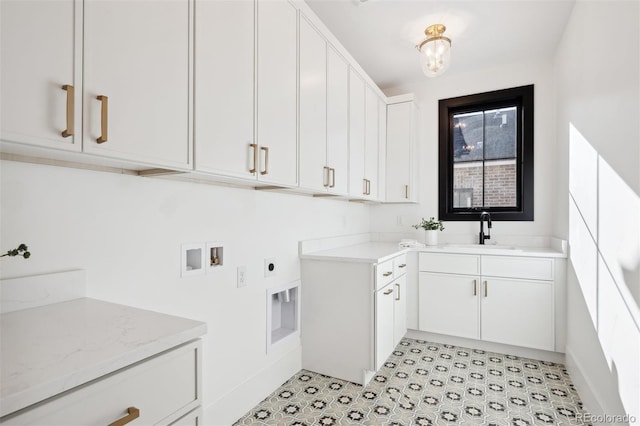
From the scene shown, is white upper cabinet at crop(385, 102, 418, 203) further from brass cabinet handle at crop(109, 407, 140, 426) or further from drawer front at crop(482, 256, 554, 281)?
brass cabinet handle at crop(109, 407, 140, 426)

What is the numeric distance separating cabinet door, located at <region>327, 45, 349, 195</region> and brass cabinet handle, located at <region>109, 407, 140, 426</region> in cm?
178

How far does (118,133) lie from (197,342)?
68 cm

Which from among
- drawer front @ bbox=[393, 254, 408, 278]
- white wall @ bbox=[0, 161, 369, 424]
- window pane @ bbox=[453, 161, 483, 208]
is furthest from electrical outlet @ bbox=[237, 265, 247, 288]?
window pane @ bbox=[453, 161, 483, 208]

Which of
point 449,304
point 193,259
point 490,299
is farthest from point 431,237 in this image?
point 193,259

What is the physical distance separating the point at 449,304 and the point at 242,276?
2.01m

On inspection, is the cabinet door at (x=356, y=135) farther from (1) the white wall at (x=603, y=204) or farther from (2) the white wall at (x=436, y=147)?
(1) the white wall at (x=603, y=204)

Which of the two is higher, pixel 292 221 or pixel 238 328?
pixel 292 221

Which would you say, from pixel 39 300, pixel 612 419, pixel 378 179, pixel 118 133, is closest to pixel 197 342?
pixel 39 300

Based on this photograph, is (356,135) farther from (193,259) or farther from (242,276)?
(193,259)

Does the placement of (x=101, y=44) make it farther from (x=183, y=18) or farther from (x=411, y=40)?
(x=411, y=40)

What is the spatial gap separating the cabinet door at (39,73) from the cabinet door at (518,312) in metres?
3.04

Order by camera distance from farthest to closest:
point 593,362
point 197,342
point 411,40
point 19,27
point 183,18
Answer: point 411,40
point 593,362
point 183,18
point 197,342
point 19,27

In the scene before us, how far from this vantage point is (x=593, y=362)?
186cm

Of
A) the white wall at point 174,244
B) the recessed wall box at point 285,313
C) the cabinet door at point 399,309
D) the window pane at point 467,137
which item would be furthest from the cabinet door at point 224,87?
the window pane at point 467,137
